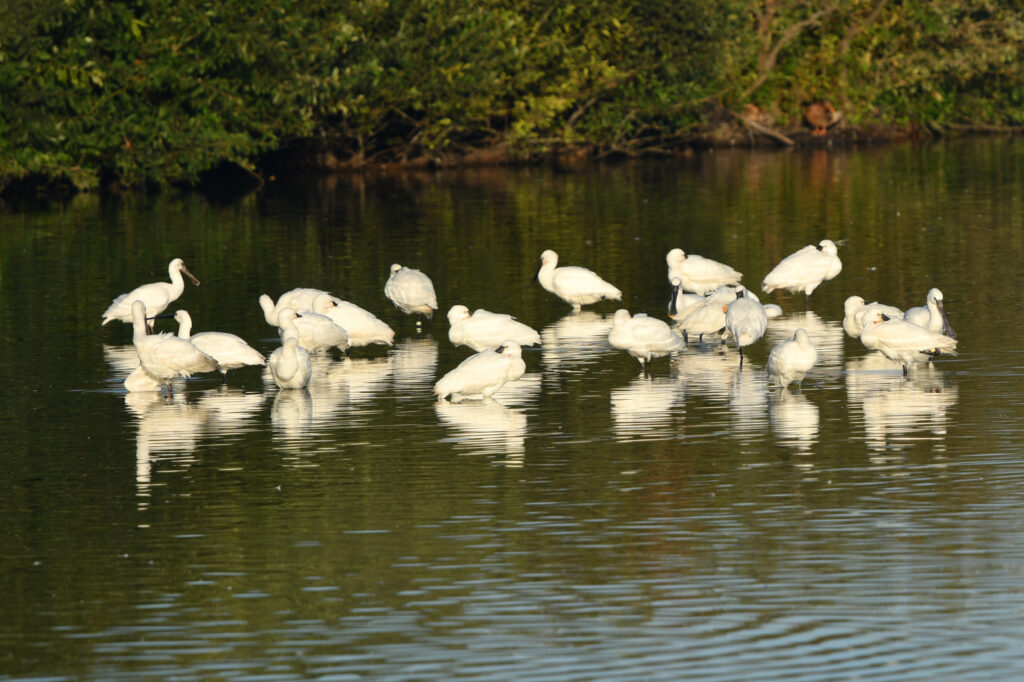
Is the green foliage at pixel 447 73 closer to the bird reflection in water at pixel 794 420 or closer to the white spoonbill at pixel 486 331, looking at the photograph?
the white spoonbill at pixel 486 331

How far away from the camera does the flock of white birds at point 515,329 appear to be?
14.4m

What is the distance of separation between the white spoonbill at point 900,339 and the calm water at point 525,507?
27 centimetres

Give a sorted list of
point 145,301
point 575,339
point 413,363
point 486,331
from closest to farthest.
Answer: point 486,331, point 413,363, point 575,339, point 145,301

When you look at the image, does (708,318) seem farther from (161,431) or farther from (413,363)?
(161,431)

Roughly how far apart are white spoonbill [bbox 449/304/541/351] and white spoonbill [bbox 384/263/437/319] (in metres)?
2.35

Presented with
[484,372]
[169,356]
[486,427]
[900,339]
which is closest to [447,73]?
[169,356]

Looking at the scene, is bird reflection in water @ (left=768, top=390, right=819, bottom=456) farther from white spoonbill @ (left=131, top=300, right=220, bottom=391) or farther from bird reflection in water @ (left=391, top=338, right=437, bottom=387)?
white spoonbill @ (left=131, top=300, right=220, bottom=391)

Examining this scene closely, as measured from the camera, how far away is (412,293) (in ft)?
62.4

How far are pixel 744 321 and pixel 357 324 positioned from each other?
372 cm

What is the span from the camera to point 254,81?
40.5 m

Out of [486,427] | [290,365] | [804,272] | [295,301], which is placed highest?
[804,272]

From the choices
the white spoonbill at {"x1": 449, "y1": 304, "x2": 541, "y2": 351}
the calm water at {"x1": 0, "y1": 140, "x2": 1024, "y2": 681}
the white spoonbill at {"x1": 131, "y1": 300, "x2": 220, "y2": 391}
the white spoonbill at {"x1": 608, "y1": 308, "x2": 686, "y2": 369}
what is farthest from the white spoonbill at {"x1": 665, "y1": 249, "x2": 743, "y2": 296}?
the white spoonbill at {"x1": 131, "y1": 300, "x2": 220, "y2": 391}

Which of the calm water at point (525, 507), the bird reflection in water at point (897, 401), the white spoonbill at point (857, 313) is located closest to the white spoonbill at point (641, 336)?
the calm water at point (525, 507)

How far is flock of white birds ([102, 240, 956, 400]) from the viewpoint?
14445 millimetres
